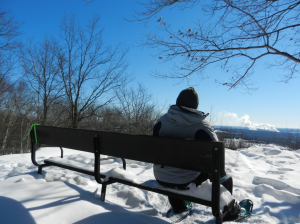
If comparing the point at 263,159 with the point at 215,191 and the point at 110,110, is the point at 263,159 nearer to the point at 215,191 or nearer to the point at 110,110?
the point at 215,191

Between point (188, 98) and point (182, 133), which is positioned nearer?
point (182, 133)

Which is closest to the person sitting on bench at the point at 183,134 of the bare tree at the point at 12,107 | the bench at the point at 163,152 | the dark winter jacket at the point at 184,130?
the dark winter jacket at the point at 184,130

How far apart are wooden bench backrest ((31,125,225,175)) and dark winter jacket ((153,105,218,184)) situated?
20cm

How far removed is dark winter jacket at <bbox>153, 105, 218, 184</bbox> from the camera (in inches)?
81.1

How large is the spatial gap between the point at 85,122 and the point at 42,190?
947cm

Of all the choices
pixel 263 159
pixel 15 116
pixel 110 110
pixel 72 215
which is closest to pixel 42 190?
pixel 72 215

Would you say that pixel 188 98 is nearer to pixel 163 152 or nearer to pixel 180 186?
pixel 163 152

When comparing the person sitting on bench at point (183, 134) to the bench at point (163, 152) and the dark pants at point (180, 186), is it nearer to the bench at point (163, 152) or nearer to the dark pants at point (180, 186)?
the dark pants at point (180, 186)

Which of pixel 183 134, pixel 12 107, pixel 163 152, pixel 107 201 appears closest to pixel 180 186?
pixel 163 152

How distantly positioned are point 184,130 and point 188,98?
0.40 m

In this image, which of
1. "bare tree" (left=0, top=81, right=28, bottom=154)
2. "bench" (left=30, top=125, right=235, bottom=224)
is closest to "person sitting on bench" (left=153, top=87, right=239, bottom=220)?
"bench" (left=30, top=125, right=235, bottom=224)

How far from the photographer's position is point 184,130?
2.16 m

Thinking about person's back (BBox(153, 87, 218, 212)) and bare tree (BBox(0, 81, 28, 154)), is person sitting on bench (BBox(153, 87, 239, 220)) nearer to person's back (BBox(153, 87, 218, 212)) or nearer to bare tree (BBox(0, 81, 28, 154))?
person's back (BBox(153, 87, 218, 212))

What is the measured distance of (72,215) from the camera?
1.87 metres
